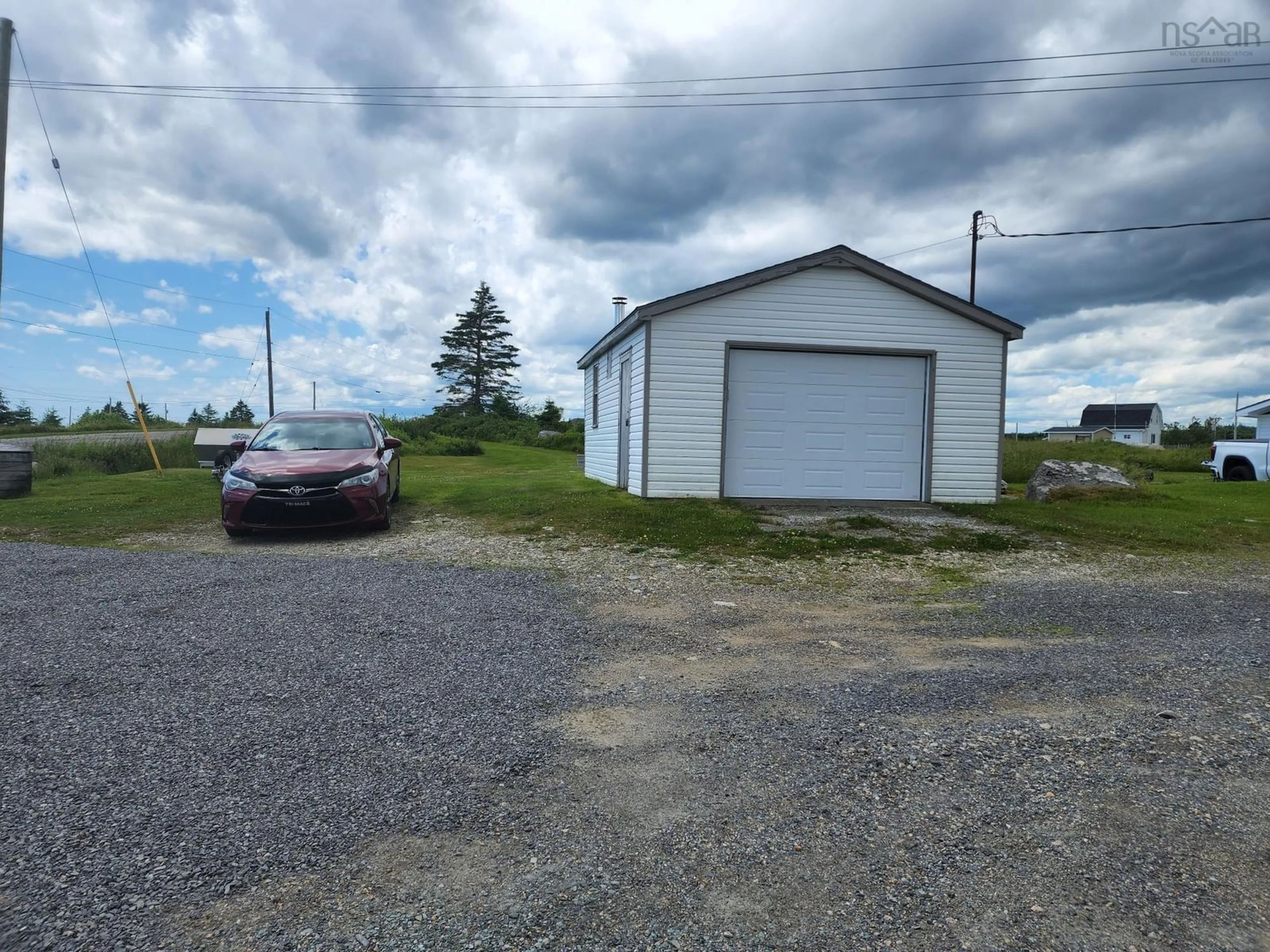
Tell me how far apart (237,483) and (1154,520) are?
40.5 feet

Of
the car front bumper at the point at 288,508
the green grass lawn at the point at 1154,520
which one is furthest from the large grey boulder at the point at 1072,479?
the car front bumper at the point at 288,508

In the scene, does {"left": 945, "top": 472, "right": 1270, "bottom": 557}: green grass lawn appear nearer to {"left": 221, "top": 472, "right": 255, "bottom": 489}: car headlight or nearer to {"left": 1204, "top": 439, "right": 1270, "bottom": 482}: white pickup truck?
{"left": 1204, "top": 439, "right": 1270, "bottom": 482}: white pickup truck

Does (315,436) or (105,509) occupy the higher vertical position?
(315,436)

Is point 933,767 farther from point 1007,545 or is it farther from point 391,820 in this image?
point 1007,545

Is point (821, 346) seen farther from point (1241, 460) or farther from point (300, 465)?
point (1241, 460)

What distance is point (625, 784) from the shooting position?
290 centimetres

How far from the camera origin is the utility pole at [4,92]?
11484 mm

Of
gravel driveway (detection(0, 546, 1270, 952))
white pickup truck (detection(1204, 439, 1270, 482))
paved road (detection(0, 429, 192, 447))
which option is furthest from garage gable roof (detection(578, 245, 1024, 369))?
paved road (detection(0, 429, 192, 447))

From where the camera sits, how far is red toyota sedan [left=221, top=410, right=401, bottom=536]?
8.68 m

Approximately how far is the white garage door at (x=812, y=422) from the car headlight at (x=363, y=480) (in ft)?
17.1

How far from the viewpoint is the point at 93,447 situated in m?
20.6

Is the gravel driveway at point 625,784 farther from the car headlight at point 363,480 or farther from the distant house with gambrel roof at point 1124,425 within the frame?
the distant house with gambrel roof at point 1124,425

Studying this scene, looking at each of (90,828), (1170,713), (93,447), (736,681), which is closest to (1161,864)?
(1170,713)

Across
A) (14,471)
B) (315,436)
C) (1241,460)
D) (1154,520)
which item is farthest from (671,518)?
(1241,460)
